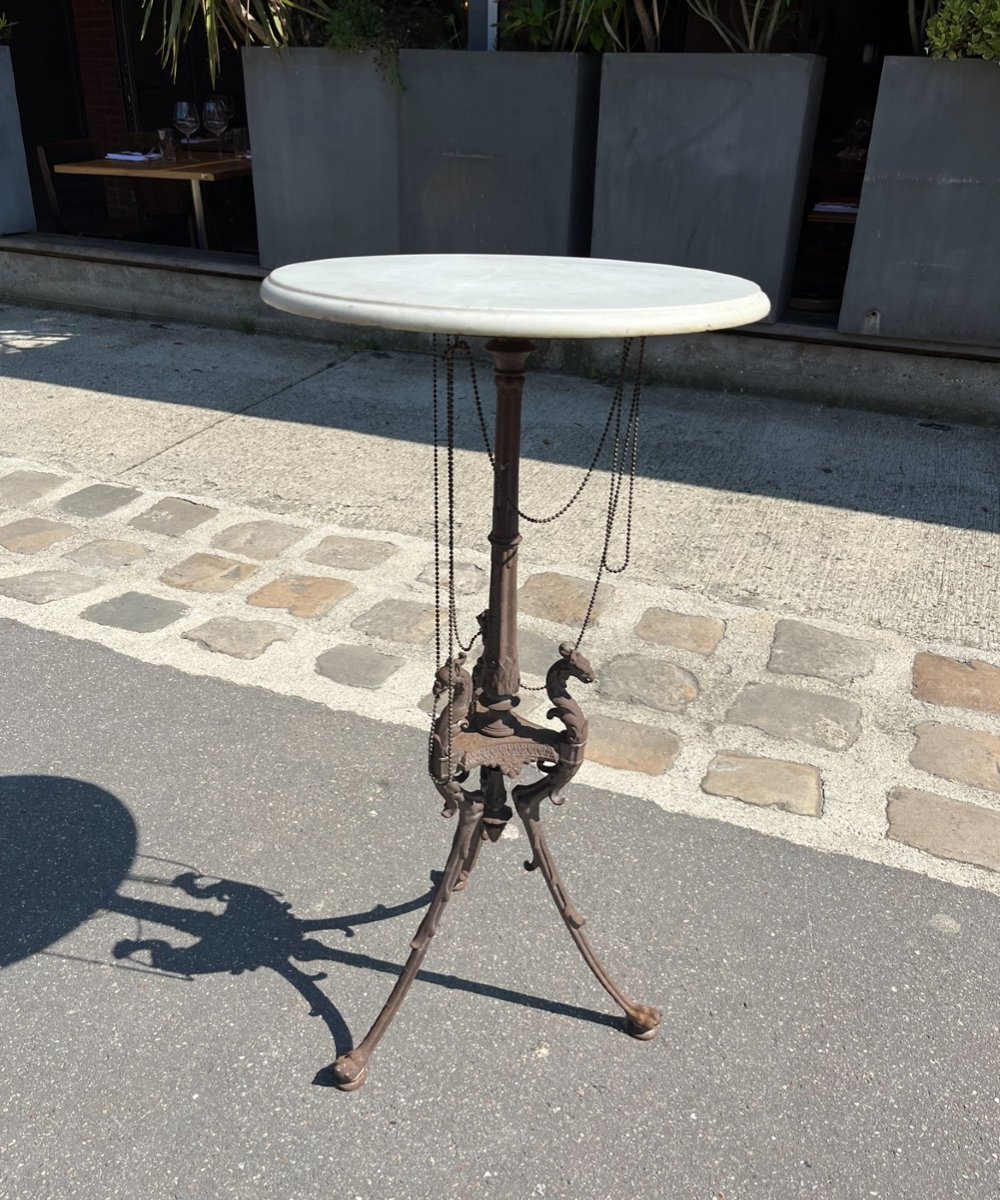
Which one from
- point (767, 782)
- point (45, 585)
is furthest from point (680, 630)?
point (45, 585)

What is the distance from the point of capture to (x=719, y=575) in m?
4.01

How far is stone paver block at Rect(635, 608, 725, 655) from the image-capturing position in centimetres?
355

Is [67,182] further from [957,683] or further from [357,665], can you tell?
[957,683]

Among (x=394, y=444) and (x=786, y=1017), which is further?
(x=394, y=444)

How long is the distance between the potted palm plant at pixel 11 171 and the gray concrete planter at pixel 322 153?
2338mm

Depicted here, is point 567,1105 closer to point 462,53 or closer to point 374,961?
point 374,961

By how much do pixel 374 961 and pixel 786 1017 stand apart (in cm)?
90

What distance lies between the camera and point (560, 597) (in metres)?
3.83

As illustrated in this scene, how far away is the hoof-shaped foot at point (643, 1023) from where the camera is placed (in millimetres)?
2123

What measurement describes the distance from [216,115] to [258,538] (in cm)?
517

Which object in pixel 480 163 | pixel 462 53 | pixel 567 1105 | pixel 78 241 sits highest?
pixel 462 53

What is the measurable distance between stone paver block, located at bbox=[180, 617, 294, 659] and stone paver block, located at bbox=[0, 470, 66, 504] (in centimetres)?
156

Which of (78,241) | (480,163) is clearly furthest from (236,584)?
(78,241)

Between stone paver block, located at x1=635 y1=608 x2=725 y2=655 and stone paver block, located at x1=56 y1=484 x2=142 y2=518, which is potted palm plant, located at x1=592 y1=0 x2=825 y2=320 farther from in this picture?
stone paver block, located at x1=56 y1=484 x2=142 y2=518
